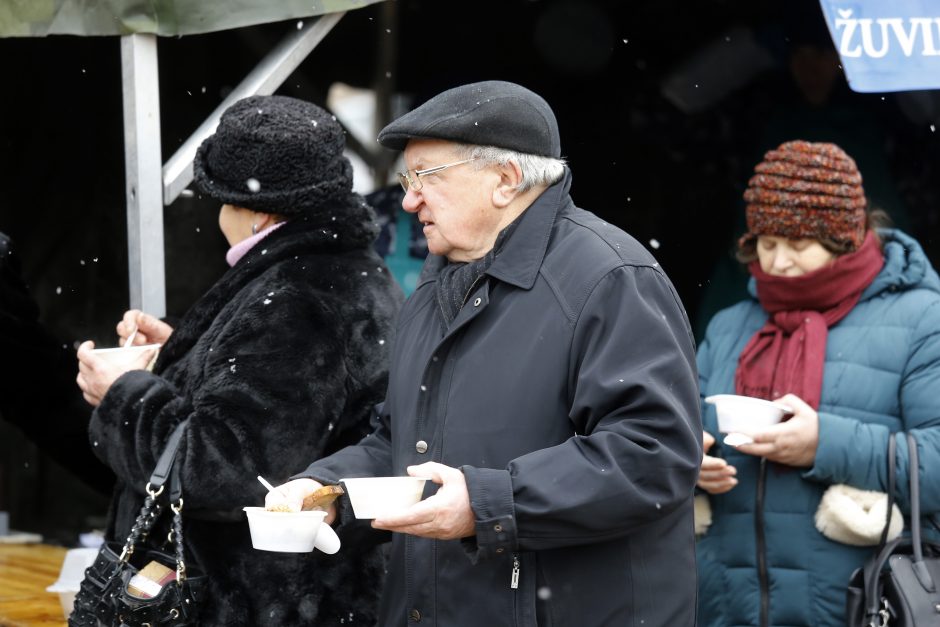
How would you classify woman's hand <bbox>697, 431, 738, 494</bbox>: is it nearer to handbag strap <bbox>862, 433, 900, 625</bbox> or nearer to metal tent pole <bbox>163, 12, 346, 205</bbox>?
handbag strap <bbox>862, 433, 900, 625</bbox>

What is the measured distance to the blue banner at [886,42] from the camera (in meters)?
3.68

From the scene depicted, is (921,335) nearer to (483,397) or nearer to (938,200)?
(483,397)

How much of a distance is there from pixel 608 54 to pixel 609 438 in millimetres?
4079

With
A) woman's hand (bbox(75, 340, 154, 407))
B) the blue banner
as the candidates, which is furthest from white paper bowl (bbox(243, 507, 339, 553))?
the blue banner

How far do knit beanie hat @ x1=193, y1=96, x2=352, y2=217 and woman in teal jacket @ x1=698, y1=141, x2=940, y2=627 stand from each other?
3.93 feet

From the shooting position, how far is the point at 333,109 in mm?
5801

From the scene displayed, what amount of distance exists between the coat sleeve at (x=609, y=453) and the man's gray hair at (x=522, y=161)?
31 centimetres

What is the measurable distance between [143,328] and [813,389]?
1.82 m

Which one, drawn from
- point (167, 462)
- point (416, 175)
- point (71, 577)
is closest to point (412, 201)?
point (416, 175)

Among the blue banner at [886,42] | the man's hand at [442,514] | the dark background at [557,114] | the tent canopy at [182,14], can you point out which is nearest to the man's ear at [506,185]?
the man's hand at [442,514]

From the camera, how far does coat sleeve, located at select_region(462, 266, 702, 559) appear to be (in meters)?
2.10

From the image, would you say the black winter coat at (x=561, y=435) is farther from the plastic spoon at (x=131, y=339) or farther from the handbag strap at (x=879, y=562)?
the plastic spoon at (x=131, y=339)

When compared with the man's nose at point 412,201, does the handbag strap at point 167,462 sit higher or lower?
lower

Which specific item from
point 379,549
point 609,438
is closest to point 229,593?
point 379,549
